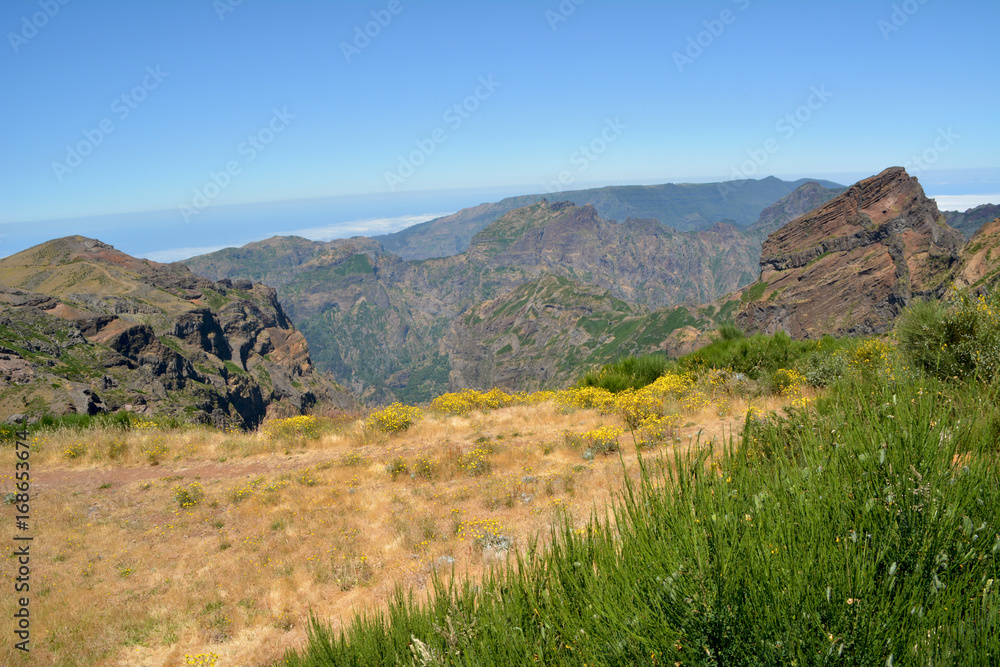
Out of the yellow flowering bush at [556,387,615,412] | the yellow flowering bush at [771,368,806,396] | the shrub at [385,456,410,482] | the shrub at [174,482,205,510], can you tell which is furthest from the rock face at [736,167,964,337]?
the shrub at [174,482,205,510]

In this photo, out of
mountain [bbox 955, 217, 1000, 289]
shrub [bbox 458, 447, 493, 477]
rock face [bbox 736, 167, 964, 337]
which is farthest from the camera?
rock face [bbox 736, 167, 964, 337]

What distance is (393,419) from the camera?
15.9m

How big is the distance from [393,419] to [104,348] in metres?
144

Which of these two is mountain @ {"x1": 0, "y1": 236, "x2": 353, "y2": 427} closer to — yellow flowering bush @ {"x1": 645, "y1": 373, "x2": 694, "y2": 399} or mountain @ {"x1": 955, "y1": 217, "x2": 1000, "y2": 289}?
yellow flowering bush @ {"x1": 645, "y1": 373, "x2": 694, "y2": 399}

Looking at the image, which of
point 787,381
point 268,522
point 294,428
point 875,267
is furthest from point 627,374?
point 875,267

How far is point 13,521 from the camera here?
34.0ft

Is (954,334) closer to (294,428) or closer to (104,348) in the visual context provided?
(294,428)

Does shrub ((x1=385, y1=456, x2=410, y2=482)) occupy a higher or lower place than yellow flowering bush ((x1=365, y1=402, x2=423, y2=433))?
lower

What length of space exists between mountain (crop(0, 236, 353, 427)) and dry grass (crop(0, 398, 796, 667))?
82.1 feet

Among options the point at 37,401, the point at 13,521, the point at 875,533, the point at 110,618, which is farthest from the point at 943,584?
the point at 37,401

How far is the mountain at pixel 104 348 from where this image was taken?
2328 inches

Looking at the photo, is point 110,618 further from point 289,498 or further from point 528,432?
point 528,432

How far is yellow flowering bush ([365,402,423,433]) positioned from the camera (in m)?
15.6

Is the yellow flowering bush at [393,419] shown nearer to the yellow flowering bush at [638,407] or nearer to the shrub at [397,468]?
the shrub at [397,468]
